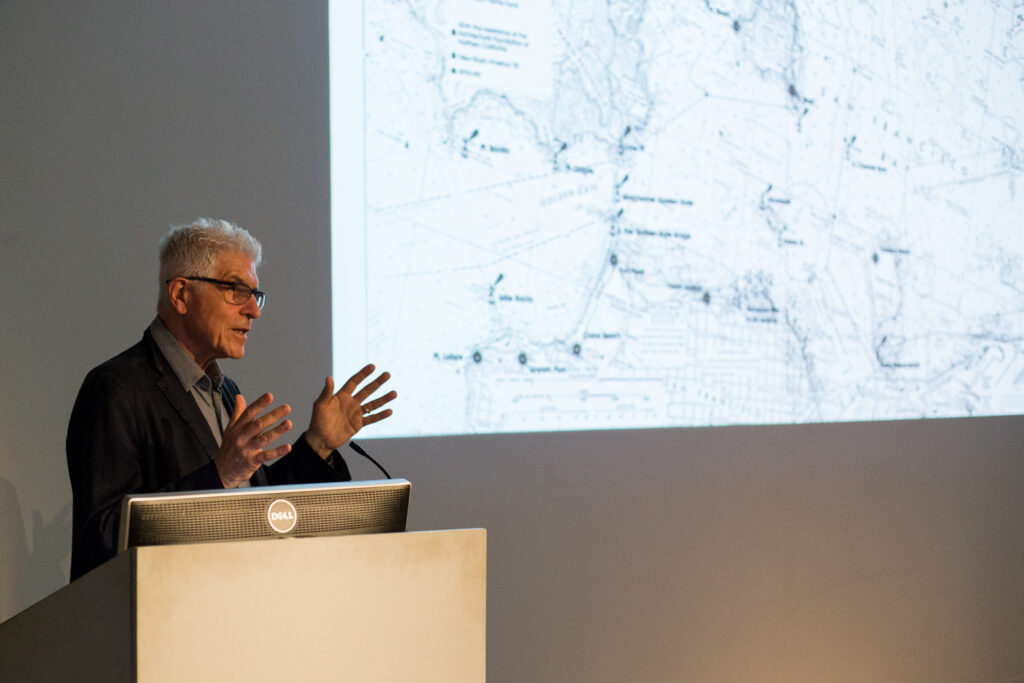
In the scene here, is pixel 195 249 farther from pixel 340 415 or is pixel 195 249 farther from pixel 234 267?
pixel 340 415

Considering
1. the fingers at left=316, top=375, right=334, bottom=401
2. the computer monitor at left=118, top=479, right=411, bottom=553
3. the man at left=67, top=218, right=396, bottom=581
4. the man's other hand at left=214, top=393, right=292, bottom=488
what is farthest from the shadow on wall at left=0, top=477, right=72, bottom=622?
the computer monitor at left=118, top=479, right=411, bottom=553

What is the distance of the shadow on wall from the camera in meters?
2.20

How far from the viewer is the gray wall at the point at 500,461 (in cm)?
224

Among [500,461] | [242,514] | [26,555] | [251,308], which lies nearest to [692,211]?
[500,461]

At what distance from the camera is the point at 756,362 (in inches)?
129

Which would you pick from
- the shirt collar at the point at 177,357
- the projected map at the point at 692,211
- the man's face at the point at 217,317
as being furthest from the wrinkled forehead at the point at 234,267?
the projected map at the point at 692,211

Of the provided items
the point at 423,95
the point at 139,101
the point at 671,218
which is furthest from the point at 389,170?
the point at 671,218

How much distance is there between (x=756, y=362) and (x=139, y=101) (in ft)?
6.76

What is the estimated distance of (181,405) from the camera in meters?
1.77

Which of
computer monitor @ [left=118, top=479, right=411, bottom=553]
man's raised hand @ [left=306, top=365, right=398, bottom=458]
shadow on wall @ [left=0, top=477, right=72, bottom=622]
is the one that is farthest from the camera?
shadow on wall @ [left=0, top=477, right=72, bottom=622]

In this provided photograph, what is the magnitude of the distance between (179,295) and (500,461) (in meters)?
1.25

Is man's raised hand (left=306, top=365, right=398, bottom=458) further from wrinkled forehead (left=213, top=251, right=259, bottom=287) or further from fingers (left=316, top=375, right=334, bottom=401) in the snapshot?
wrinkled forehead (left=213, top=251, right=259, bottom=287)

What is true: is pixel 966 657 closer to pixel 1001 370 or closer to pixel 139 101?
pixel 1001 370

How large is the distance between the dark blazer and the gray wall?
0.62 m
